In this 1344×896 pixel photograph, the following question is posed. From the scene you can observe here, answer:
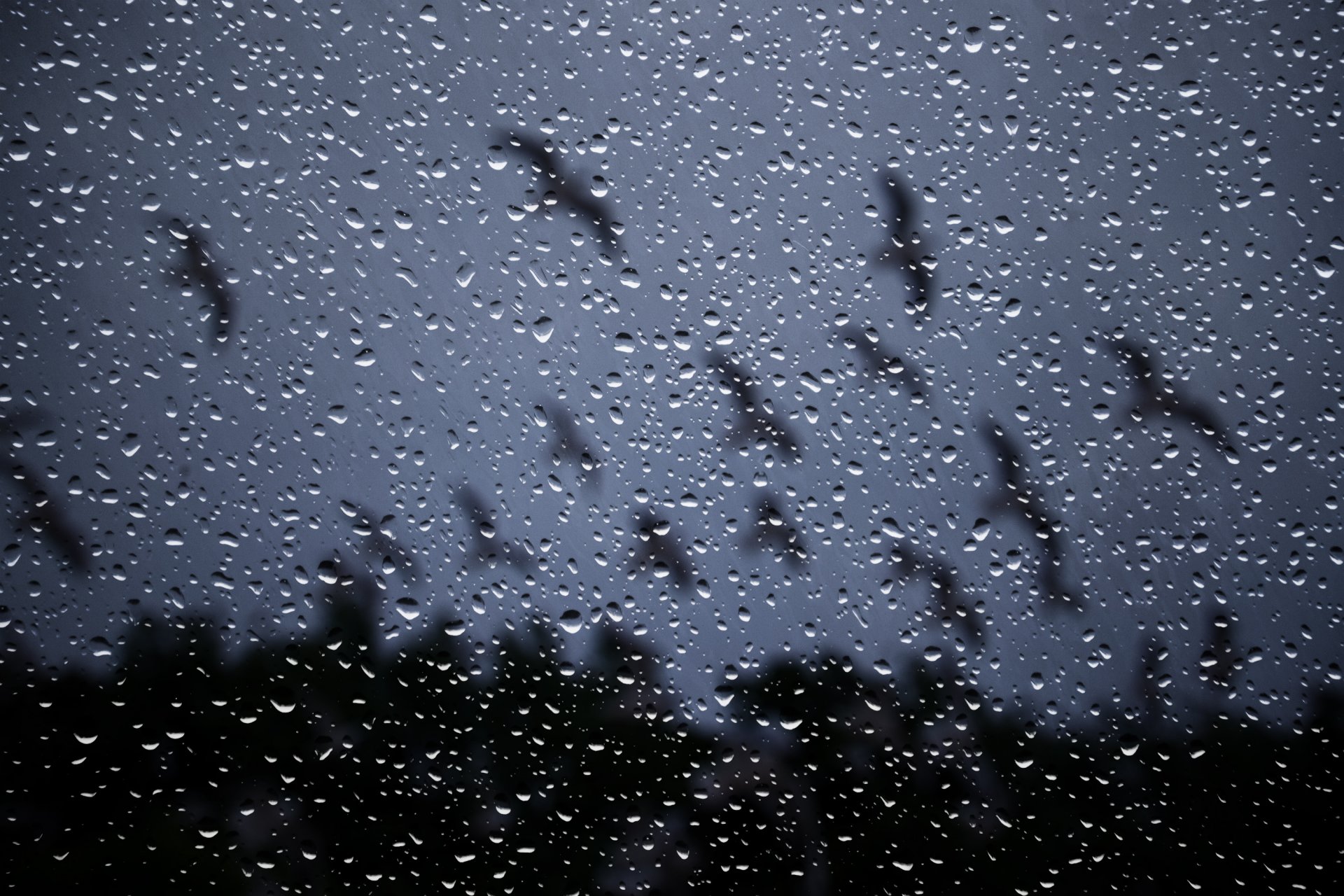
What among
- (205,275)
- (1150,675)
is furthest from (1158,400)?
(205,275)

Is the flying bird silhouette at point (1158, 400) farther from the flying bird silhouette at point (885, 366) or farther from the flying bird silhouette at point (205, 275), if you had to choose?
the flying bird silhouette at point (205, 275)

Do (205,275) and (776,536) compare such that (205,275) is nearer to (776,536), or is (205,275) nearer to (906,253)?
(776,536)

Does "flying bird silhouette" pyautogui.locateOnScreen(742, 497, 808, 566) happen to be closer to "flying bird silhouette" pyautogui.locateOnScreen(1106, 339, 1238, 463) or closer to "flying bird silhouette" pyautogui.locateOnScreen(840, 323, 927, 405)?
"flying bird silhouette" pyautogui.locateOnScreen(840, 323, 927, 405)

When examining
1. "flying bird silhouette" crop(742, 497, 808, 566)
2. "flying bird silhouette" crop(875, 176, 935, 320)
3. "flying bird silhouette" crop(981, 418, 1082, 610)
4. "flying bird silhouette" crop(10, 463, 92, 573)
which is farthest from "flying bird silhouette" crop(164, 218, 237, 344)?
"flying bird silhouette" crop(981, 418, 1082, 610)

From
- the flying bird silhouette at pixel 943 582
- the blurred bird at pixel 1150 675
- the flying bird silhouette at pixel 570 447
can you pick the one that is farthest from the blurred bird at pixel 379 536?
Result: the blurred bird at pixel 1150 675

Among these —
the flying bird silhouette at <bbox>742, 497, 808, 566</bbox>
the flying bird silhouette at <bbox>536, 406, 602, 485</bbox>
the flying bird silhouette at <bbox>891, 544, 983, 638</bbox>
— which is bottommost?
the flying bird silhouette at <bbox>891, 544, 983, 638</bbox>

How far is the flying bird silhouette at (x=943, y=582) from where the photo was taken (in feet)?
2.82

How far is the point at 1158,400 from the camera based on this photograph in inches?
35.4

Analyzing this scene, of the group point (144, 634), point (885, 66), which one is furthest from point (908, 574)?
point (144, 634)

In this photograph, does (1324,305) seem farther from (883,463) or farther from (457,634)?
(457,634)

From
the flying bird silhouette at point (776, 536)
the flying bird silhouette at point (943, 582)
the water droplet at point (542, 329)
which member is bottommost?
the flying bird silhouette at point (943, 582)

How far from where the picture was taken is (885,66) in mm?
957

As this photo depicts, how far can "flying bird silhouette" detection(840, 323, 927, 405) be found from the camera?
92 centimetres

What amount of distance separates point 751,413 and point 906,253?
0.28m
